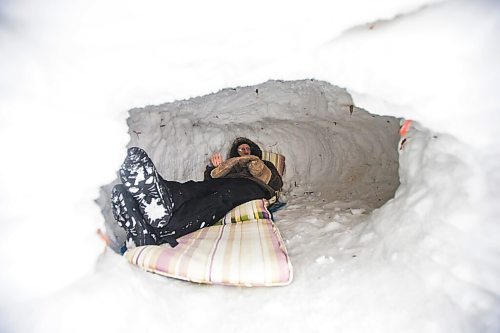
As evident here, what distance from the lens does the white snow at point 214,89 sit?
1.00 metres

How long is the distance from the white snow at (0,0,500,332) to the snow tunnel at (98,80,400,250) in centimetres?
99

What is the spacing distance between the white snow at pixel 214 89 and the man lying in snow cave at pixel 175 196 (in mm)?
347

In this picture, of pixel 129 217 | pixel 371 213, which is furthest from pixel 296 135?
pixel 129 217

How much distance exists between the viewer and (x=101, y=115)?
1.16 m

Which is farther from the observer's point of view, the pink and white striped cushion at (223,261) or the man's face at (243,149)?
the man's face at (243,149)

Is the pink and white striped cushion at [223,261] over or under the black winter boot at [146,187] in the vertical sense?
under

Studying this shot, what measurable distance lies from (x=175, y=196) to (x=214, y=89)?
2.70ft

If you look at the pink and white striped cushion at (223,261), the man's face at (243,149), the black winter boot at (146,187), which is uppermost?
the black winter boot at (146,187)

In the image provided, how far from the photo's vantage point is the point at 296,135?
124 inches

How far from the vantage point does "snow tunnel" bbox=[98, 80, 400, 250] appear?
7.84 ft

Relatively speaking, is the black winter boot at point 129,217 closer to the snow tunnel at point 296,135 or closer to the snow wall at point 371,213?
the snow wall at point 371,213

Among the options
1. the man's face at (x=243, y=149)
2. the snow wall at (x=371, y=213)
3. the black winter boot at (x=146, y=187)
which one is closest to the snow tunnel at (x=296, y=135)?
the snow wall at (x=371, y=213)

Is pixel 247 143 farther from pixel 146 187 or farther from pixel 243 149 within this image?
pixel 146 187

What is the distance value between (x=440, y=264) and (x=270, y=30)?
90cm
